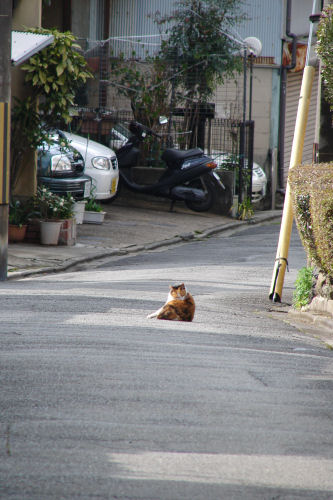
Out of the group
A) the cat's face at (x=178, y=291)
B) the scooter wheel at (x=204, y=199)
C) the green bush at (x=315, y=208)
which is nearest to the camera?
the cat's face at (x=178, y=291)

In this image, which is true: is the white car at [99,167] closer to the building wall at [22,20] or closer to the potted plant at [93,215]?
the potted plant at [93,215]

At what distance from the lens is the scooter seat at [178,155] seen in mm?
17391

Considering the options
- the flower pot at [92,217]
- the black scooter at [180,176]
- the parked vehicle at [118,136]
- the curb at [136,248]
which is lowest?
the curb at [136,248]

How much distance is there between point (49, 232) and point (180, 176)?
511cm

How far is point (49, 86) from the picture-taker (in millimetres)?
12766

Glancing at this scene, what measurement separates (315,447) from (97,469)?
3.82ft

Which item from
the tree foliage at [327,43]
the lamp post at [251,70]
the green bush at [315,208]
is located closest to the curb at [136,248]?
the lamp post at [251,70]

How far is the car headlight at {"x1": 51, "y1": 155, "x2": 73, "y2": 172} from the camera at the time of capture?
14391 mm

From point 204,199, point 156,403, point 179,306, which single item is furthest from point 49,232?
point 156,403

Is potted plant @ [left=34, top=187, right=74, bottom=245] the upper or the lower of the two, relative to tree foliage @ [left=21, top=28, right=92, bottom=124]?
lower

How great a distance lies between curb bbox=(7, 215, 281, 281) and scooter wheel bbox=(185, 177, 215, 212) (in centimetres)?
89

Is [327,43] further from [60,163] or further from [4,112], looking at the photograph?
[60,163]

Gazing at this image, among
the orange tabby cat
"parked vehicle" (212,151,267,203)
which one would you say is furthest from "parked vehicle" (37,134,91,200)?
the orange tabby cat

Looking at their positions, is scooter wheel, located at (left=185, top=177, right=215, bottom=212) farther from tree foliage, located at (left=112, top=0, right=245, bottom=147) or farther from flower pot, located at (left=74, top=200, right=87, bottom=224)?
flower pot, located at (left=74, top=200, right=87, bottom=224)
